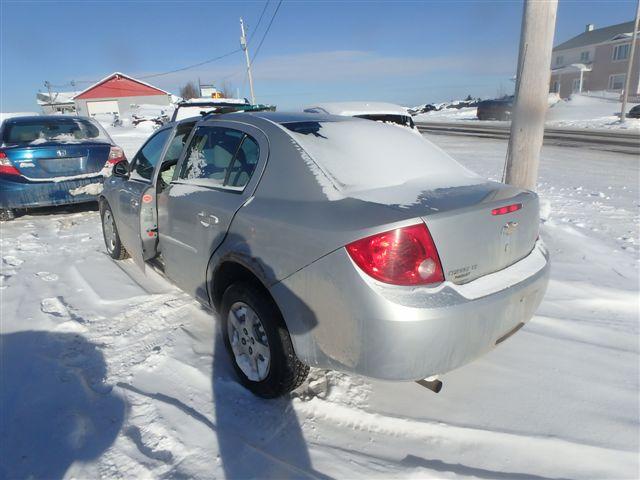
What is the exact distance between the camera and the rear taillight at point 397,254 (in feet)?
6.61

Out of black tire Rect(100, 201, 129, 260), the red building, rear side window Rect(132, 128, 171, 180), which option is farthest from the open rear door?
A: the red building

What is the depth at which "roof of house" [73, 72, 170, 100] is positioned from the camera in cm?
5291

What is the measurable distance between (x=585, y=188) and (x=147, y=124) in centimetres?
2765

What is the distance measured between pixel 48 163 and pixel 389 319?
635 centimetres

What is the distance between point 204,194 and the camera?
3.04 m

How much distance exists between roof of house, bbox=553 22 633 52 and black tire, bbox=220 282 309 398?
61.6 metres

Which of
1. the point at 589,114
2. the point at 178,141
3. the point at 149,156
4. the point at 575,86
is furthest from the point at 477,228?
the point at 575,86

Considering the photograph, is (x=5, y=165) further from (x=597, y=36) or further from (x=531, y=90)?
(x=597, y=36)

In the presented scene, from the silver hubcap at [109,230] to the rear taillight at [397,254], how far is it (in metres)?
3.90

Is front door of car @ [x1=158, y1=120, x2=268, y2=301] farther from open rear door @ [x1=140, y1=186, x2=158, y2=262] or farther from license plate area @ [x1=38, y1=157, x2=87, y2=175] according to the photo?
license plate area @ [x1=38, y1=157, x2=87, y2=175]

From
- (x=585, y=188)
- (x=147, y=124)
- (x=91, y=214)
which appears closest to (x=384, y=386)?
(x=91, y=214)

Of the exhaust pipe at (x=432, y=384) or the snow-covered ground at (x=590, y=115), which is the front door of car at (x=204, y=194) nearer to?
the exhaust pipe at (x=432, y=384)

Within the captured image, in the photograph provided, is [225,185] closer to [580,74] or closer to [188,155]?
[188,155]

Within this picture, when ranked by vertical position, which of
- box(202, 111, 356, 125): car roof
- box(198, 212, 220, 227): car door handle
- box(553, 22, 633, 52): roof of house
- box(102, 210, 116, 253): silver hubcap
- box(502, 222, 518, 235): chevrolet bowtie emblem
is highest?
box(553, 22, 633, 52): roof of house
